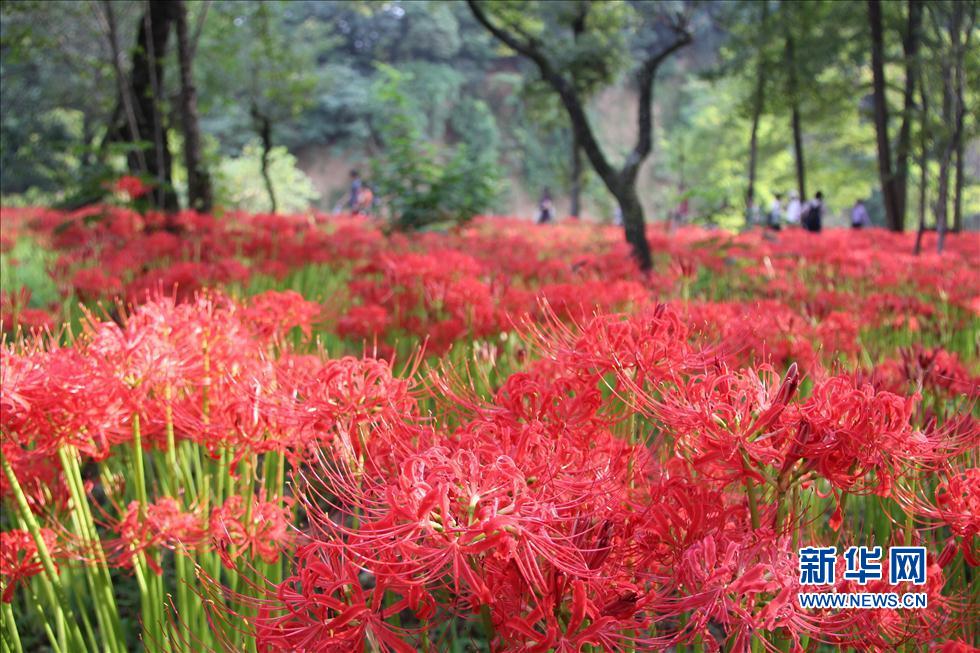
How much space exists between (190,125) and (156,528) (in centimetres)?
609

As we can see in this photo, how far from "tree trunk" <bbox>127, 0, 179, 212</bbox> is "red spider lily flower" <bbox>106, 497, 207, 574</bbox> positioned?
5.83m

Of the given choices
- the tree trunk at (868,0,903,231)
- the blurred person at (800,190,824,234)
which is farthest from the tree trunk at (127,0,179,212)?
the blurred person at (800,190,824,234)

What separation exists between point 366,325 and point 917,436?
2241 millimetres

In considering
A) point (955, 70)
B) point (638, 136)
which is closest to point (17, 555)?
point (638, 136)

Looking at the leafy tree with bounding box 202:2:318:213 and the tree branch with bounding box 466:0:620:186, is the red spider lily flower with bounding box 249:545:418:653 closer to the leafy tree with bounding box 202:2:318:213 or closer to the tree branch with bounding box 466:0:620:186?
the tree branch with bounding box 466:0:620:186

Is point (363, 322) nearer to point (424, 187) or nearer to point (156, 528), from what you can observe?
point (156, 528)

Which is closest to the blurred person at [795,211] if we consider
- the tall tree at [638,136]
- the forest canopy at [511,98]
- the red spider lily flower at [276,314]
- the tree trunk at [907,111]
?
the forest canopy at [511,98]

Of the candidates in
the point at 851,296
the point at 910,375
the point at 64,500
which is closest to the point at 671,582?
the point at 910,375

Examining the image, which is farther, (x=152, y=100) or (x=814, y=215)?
(x=814, y=215)

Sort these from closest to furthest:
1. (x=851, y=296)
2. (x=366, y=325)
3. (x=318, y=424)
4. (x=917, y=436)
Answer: (x=917, y=436)
(x=318, y=424)
(x=366, y=325)
(x=851, y=296)

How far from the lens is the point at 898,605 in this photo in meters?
1.03

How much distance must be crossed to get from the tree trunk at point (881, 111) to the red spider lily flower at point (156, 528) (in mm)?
11825

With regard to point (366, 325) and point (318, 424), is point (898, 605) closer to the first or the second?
point (318, 424)

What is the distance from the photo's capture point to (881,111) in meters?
11.2
